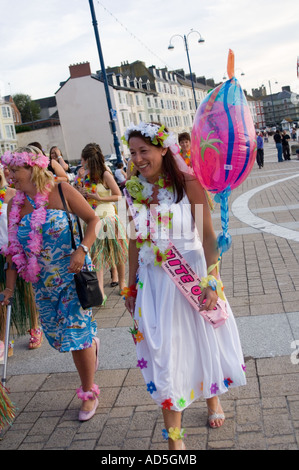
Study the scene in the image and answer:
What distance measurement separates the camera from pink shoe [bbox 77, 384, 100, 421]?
3344 mm

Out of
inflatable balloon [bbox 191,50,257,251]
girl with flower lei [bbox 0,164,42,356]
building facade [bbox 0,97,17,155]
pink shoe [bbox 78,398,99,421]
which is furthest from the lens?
building facade [bbox 0,97,17,155]

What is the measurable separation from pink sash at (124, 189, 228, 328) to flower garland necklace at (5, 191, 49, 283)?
104 centimetres

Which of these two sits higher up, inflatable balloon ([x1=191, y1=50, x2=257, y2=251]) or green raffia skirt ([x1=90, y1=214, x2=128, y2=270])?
inflatable balloon ([x1=191, y1=50, x2=257, y2=251])

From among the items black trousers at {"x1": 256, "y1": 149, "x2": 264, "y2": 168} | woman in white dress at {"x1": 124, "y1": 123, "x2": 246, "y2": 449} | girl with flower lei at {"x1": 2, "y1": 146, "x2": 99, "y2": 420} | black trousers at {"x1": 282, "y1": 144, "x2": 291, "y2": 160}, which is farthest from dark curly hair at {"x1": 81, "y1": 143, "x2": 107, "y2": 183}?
black trousers at {"x1": 282, "y1": 144, "x2": 291, "y2": 160}

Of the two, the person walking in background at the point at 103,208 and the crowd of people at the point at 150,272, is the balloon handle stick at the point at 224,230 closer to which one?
the crowd of people at the point at 150,272

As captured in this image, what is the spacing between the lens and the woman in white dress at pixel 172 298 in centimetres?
268

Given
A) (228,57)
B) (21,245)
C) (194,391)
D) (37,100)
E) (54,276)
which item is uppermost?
(37,100)

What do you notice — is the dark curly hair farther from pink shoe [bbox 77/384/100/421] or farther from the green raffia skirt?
pink shoe [bbox 77/384/100/421]

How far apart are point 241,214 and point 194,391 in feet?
26.9

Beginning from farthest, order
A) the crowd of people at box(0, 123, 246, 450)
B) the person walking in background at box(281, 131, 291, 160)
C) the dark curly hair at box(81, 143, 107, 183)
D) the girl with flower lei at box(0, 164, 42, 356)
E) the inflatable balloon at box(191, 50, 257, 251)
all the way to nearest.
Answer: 1. the person walking in background at box(281, 131, 291, 160)
2. the dark curly hair at box(81, 143, 107, 183)
3. the girl with flower lei at box(0, 164, 42, 356)
4. the crowd of people at box(0, 123, 246, 450)
5. the inflatable balloon at box(191, 50, 257, 251)

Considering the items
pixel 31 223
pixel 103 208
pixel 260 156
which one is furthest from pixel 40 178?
pixel 260 156

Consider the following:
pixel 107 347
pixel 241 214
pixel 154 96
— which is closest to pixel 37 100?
pixel 154 96
